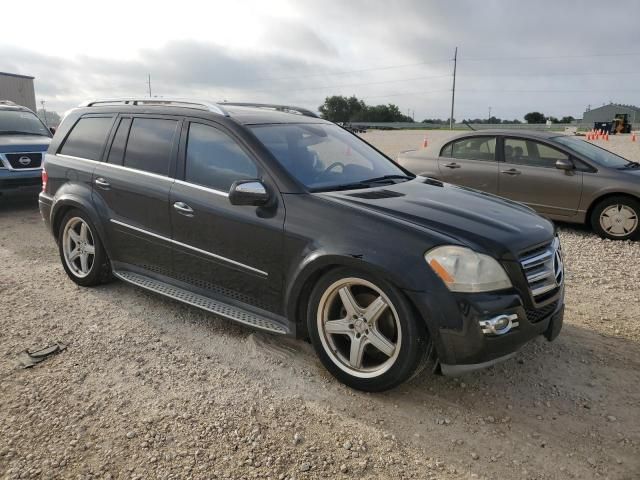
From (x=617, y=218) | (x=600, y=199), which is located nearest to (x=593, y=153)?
(x=600, y=199)

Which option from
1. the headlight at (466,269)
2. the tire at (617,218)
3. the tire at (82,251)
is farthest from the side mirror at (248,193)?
the tire at (617,218)

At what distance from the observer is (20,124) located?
1009cm

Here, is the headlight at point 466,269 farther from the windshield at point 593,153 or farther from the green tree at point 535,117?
the green tree at point 535,117

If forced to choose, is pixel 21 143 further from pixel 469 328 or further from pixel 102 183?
pixel 469 328

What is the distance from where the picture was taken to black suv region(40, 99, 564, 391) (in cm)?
295

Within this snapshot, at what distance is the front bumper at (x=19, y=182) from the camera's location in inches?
339

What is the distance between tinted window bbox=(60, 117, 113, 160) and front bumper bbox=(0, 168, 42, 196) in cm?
423

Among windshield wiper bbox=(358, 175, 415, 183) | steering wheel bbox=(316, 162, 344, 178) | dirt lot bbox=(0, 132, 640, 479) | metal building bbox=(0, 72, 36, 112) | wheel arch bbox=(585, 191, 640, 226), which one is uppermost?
metal building bbox=(0, 72, 36, 112)

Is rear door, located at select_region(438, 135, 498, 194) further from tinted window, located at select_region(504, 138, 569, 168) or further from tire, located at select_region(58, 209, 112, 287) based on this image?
tire, located at select_region(58, 209, 112, 287)

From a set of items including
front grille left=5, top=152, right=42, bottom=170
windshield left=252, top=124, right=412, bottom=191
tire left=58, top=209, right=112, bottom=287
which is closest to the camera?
windshield left=252, top=124, right=412, bottom=191

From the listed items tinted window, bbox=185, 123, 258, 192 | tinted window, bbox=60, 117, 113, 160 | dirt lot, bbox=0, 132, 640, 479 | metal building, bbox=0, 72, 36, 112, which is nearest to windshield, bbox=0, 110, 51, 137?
tinted window, bbox=60, 117, 113, 160

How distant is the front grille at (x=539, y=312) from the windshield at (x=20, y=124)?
968 centimetres

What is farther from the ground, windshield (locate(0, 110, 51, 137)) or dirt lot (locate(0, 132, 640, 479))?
windshield (locate(0, 110, 51, 137))

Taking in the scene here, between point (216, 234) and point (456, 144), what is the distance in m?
5.93
